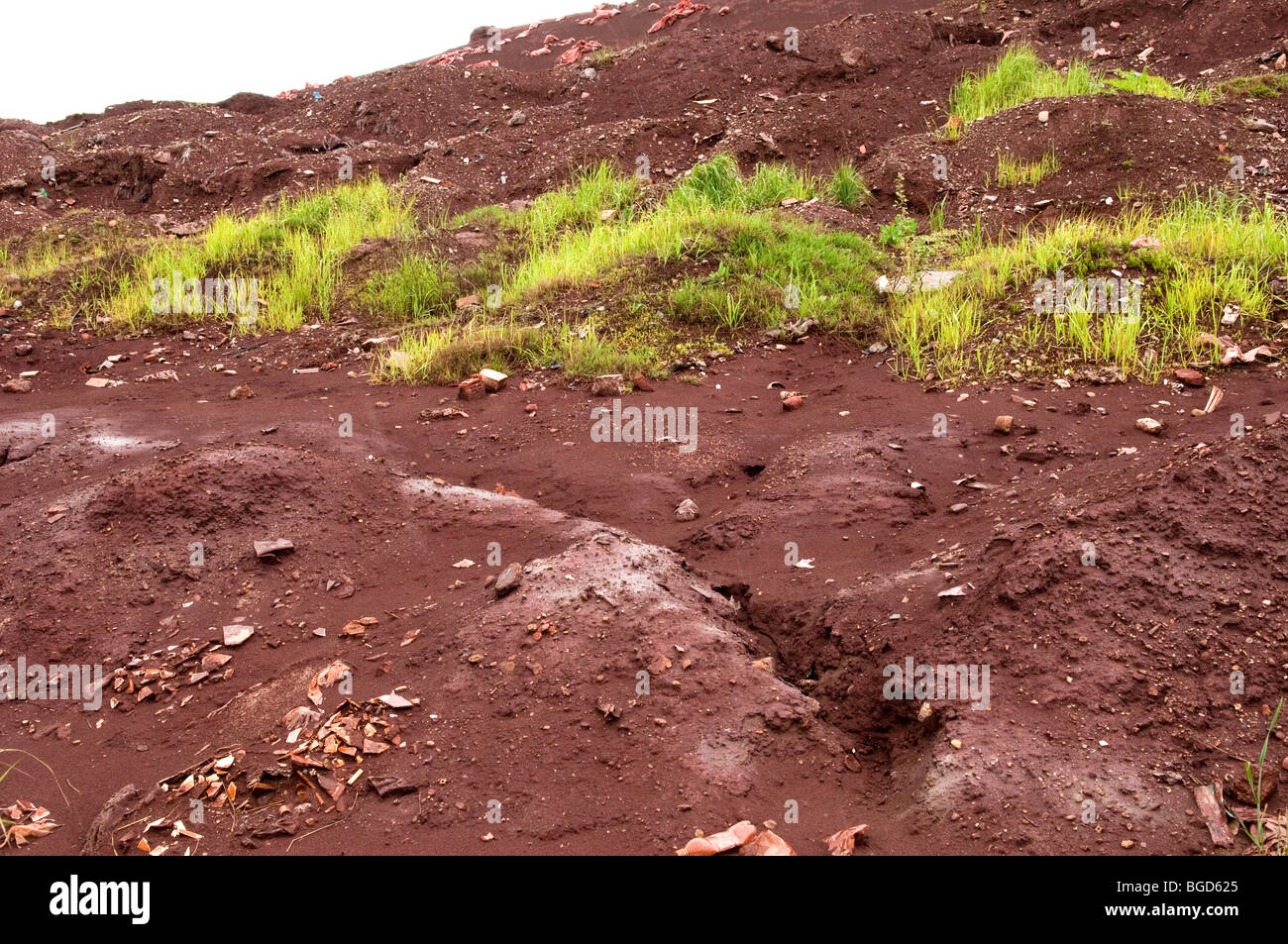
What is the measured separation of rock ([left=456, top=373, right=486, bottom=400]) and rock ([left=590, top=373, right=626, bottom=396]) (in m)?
0.69

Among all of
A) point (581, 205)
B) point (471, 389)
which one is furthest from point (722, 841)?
point (581, 205)

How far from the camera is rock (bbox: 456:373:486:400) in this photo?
6488mm

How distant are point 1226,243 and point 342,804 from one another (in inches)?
247

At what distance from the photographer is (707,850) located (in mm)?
2629

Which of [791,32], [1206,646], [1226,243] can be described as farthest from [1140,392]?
[791,32]

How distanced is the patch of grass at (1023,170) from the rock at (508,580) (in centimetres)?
663

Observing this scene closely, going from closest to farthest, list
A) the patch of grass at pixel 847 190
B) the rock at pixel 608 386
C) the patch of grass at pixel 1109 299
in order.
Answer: the patch of grass at pixel 1109 299
the rock at pixel 608 386
the patch of grass at pixel 847 190

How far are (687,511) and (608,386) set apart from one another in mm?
1670

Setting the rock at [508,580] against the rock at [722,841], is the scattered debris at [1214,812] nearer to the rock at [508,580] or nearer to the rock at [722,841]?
the rock at [722,841]

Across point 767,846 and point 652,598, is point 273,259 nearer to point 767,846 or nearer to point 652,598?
point 652,598

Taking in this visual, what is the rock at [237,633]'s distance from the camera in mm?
4000

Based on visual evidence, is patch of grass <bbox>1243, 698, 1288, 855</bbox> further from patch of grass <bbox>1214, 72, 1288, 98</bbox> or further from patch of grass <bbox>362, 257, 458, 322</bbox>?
patch of grass <bbox>1214, 72, 1288, 98</bbox>

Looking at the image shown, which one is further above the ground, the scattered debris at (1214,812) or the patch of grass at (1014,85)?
the patch of grass at (1014,85)

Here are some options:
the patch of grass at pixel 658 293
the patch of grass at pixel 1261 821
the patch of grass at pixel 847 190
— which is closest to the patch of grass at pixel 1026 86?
the patch of grass at pixel 847 190
